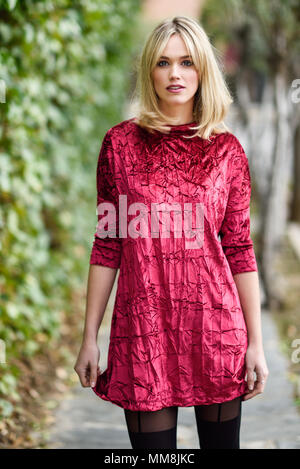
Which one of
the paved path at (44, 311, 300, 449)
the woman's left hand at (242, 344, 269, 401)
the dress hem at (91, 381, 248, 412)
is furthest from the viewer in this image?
the paved path at (44, 311, 300, 449)

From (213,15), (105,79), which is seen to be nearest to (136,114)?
(105,79)

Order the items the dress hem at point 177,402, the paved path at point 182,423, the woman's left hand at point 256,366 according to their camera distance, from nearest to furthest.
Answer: the dress hem at point 177,402, the woman's left hand at point 256,366, the paved path at point 182,423

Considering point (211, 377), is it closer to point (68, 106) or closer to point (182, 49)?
point (182, 49)

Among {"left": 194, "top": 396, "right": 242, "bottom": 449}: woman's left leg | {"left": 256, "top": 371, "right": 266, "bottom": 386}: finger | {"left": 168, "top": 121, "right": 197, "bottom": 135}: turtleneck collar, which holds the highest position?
{"left": 168, "top": 121, "right": 197, "bottom": 135}: turtleneck collar

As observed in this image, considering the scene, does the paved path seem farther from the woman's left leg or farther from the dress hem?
the dress hem

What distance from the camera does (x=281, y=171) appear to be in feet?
21.3

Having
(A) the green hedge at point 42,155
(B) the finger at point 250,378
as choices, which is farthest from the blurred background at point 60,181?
(B) the finger at point 250,378

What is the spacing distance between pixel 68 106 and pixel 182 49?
11.5 feet

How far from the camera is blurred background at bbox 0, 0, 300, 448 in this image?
3418mm

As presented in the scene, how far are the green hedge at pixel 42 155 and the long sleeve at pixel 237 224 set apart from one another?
1366 millimetres

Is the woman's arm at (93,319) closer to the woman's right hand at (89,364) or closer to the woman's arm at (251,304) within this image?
the woman's right hand at (89,364)

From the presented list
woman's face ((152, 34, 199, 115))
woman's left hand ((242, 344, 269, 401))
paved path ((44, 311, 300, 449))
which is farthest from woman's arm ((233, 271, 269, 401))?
paved path ((44, 311, 300, 449))

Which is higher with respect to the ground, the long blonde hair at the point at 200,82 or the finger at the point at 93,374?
the long blonde hair at the point at 200,82

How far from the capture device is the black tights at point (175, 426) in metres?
1.86
